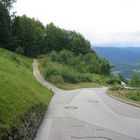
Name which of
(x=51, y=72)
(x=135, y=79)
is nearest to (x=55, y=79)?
(x=51, y=72)

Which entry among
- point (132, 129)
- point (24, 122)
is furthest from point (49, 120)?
point (24, 122)

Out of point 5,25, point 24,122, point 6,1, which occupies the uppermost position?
point 6,1

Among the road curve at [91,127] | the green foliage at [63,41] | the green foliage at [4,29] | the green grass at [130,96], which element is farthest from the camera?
the green foliage at [63,41]

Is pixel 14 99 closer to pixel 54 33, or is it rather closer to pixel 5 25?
pixel 5 25

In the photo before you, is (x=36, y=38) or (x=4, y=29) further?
(x=36, y=38)

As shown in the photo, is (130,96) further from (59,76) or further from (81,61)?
(81,61)

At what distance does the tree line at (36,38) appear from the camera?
103m

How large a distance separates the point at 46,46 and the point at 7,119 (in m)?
124

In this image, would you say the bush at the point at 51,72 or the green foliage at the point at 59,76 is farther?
the bush at the point at 51,72

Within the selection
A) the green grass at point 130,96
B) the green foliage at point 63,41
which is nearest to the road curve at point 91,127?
the green grass at point 130,96

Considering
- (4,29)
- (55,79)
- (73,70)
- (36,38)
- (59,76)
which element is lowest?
(73,70)

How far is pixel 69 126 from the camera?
66.8 feet

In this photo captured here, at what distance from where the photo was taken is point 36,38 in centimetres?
12431

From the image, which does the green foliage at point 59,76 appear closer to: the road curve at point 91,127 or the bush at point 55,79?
the bush at point 55,79
